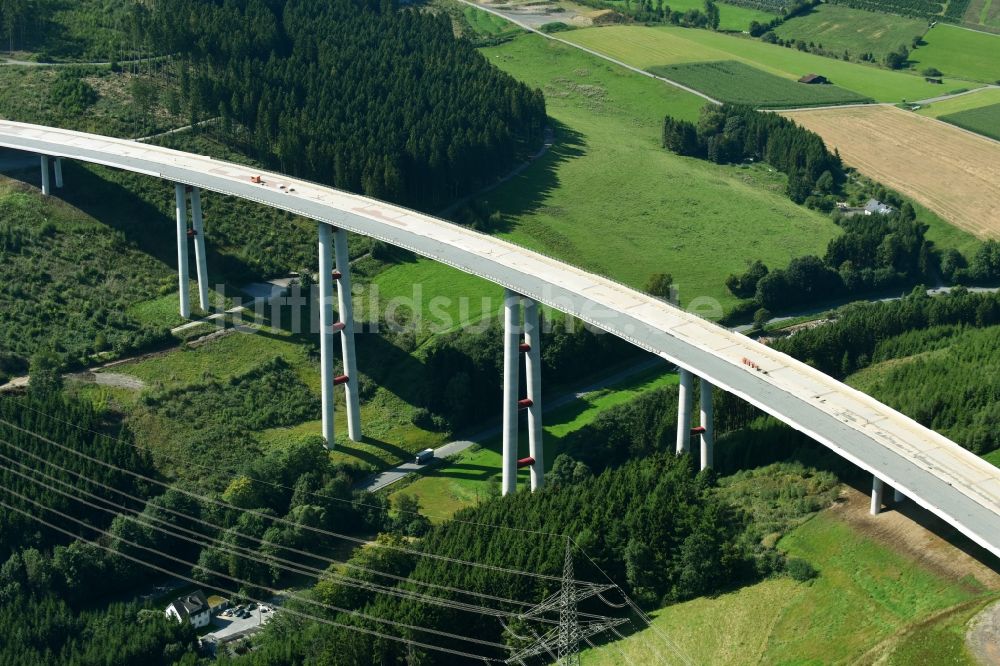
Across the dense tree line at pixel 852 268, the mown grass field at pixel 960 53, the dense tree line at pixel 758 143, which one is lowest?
the dense tree line at pixel 852 268

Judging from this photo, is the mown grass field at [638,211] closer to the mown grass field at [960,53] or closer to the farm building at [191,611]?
the farm building at [191,611]

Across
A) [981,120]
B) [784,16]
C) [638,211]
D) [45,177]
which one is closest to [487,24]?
[784,16]

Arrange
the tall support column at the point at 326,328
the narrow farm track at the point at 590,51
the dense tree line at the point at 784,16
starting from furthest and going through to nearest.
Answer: the dense tree line at the point at 784,16 → the narrow farm track at the point at 590,51 → the tall support column at the point at 326,328

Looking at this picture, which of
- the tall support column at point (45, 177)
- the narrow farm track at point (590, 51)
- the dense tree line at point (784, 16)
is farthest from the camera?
the dense tree line at point (784, 16)

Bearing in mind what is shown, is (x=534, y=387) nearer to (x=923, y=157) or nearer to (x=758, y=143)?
(x=758, y=143)

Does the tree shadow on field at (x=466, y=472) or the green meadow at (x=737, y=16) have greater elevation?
the green meadow at (x=737, y=16)

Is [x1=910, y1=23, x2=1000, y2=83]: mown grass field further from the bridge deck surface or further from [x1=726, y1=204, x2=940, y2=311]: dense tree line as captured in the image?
the bridge deck surface

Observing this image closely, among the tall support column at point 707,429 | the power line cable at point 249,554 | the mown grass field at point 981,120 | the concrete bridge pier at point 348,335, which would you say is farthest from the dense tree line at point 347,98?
the mown grass field at point 981,120

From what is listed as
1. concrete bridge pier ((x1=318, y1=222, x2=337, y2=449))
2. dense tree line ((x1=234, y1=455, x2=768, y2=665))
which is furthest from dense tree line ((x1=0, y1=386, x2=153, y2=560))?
dense tree line ((x1=234, y1=455, x2=768, y2=665))
